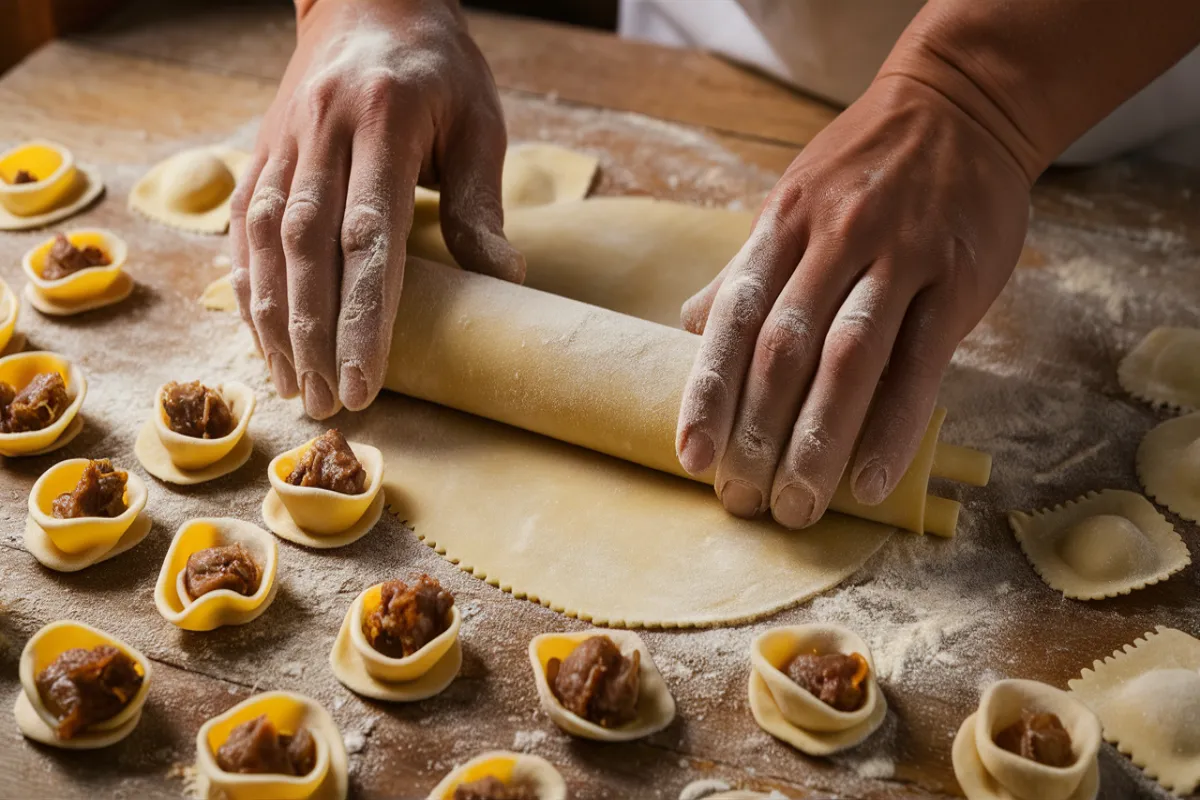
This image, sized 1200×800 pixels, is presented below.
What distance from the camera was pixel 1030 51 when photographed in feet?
7.65

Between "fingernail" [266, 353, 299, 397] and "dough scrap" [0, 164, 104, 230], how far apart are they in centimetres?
111

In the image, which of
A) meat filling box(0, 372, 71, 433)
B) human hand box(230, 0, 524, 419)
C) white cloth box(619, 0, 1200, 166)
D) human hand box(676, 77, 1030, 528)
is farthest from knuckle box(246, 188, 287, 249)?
white cloth box(619, 0, 1200, 166)

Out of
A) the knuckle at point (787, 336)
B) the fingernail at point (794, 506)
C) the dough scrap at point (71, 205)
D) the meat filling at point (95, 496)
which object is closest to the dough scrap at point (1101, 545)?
the fingernail at point (794, 506)

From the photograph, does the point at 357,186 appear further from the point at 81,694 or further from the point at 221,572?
the point at 81,694

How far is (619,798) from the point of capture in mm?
1780

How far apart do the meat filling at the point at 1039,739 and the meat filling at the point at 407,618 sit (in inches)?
39.8

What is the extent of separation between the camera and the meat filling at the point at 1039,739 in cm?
178

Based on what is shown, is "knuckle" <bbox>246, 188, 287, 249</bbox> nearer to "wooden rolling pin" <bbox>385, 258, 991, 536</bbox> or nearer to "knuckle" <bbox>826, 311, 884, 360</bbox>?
"wooden rolling pin" <bbox>385, 258, 991, 536</bbox>

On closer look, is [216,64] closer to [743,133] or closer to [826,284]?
[743,133]

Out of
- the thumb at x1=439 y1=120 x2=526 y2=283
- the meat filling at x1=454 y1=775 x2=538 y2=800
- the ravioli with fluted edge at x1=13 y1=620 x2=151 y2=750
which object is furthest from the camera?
the thumb at x1=439 y1=120 x2=526 y2=283

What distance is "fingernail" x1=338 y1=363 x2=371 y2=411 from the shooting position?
225cm

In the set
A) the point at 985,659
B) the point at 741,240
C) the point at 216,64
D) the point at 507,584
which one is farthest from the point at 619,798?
the point at 216,64

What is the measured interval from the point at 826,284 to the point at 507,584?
2.84 ft

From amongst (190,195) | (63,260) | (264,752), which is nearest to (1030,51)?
(264,752)
